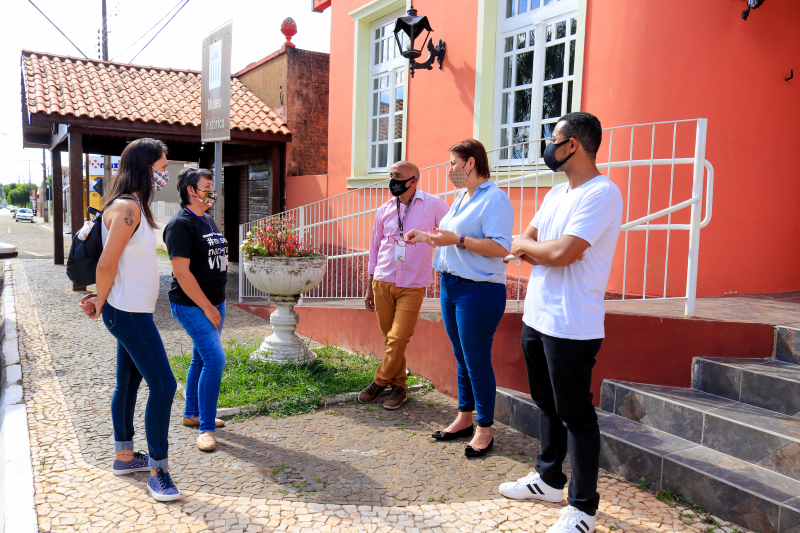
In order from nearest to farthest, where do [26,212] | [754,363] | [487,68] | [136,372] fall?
[136,372]
[754,363]
[487,68]
[26,212]

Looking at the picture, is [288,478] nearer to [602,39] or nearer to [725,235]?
[725,235]

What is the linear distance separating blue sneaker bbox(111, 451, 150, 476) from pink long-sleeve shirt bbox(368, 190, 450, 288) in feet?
6.67

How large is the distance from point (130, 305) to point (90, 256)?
0.32 m

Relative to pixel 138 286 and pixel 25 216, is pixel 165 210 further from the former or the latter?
pixel 25 216

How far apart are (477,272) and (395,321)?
1129 mm

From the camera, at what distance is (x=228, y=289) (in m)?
11.5

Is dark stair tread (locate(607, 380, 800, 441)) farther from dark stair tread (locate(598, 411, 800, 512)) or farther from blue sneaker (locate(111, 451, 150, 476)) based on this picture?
blue sneaker (locate(111, 451, 150, 476))

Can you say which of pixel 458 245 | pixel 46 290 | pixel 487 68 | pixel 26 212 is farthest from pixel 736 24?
pixel 26 212

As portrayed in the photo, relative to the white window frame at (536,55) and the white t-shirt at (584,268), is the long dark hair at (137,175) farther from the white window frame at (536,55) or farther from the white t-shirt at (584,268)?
the white window frame at (536,55)

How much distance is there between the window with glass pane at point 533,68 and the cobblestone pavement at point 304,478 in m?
3.37

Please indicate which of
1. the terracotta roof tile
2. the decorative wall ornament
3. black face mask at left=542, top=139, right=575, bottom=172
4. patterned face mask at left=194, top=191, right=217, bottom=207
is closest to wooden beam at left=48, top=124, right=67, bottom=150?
the terracotta roof tile

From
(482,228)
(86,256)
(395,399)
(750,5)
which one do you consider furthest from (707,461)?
(750,5)

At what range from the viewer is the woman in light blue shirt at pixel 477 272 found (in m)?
3.58

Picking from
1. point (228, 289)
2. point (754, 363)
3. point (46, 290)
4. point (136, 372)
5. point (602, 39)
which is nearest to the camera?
point (136, 372)
